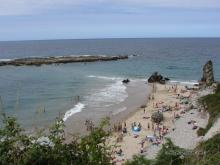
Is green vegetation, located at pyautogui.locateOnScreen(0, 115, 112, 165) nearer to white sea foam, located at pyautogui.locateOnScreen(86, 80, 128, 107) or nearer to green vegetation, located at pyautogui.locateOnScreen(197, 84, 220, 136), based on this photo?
green vegetation, located at pyautogui.locateOnScreen(197, 84, 220, 136)

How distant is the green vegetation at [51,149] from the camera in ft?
19.4

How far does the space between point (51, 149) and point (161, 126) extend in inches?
1106

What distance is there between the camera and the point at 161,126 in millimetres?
33719

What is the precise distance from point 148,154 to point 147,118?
12.0 meters

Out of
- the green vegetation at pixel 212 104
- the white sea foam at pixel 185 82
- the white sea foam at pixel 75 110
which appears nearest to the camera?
the green vegetation at pixel 212 104

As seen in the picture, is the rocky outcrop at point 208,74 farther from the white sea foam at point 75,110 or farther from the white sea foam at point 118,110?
the white sea foam at point 75,110

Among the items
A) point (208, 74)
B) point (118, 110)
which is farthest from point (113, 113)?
point (208, 74)

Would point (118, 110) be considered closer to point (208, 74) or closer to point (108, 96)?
point (108, 96)

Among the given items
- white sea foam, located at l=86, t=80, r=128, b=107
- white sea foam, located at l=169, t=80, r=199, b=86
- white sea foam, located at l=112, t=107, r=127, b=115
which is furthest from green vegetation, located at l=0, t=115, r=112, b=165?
white sea foam, located at l=169, t=80, r=199, b=86

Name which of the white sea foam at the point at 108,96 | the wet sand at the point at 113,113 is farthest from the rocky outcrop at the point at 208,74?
the white sea foam at the point at 108,96

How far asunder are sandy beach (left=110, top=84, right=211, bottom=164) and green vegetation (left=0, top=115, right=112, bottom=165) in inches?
614

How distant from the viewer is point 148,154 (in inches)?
966

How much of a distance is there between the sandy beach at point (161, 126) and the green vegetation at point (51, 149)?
51.2ft

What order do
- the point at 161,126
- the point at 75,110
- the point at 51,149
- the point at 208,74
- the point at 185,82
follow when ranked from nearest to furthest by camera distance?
the point at 51,149
the point at 161,126
the point at 75,110
the point at 208,74
the point at 185,82
